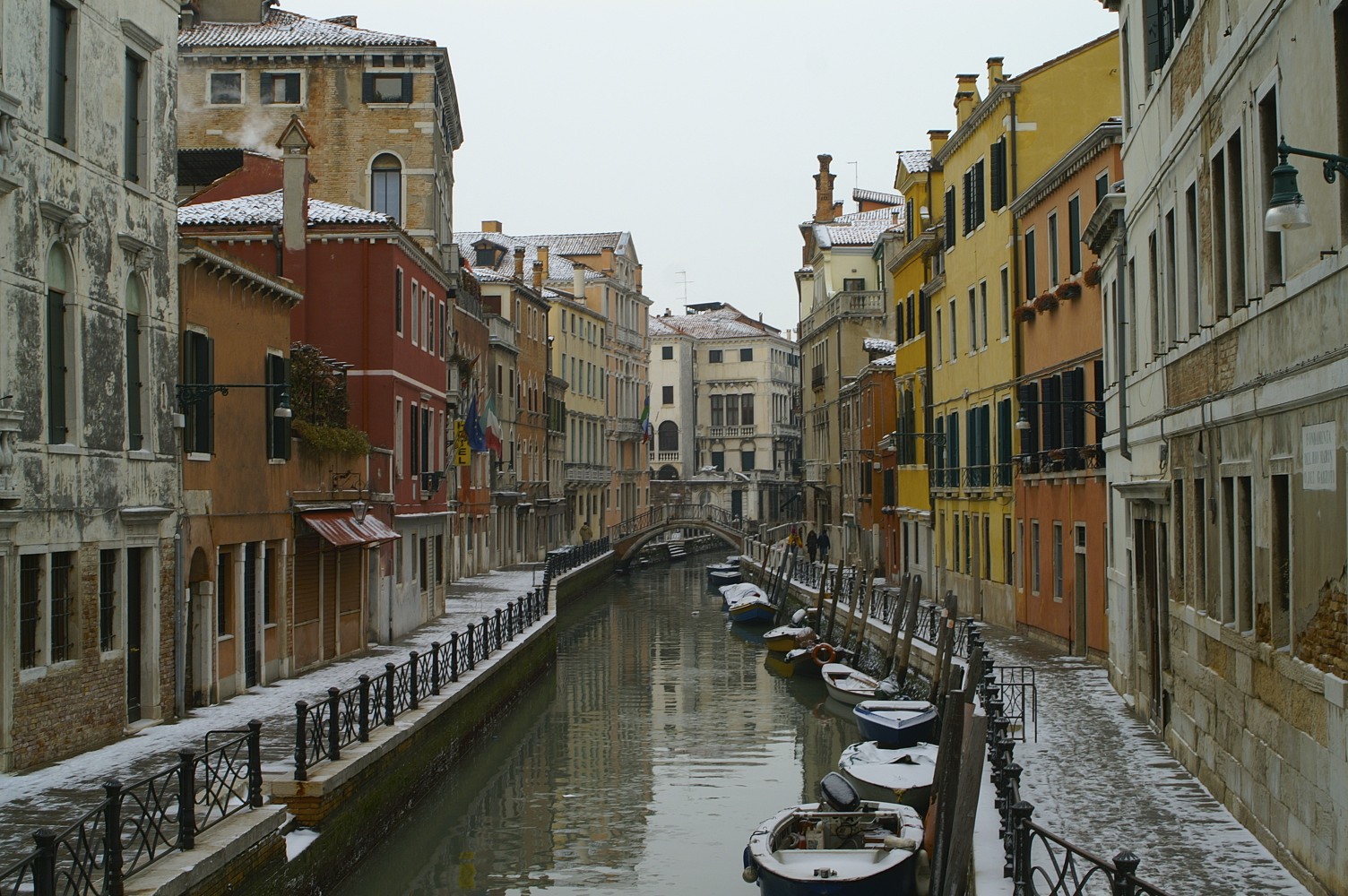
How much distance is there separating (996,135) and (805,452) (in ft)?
124

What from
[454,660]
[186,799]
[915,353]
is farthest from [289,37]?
[186,799]

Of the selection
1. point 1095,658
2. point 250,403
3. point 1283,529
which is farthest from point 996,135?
point 1283,529

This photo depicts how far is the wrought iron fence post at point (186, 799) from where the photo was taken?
10477 mm

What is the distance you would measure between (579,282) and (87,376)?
184ft

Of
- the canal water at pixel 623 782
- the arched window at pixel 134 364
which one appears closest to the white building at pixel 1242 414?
the canal water at pixel 623 782

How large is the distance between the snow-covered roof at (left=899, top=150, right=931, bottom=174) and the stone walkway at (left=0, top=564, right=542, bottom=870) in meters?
20.9

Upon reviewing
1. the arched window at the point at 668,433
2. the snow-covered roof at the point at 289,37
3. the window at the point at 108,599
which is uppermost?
the snow-covered roof at the point at 289,37

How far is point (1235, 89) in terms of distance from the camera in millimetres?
11289

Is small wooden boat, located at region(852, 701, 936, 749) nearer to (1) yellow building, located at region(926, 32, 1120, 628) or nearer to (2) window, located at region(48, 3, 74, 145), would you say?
(1) yellow building, located at region(926, 32, 1120, 628)

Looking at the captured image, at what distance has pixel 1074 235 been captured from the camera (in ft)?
77.0

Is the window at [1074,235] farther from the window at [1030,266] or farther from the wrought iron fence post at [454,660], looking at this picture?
the wrought iron fence post at [454,660]

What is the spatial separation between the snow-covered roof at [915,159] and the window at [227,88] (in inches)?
682

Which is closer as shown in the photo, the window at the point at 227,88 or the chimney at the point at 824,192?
the window at the point at 227,88

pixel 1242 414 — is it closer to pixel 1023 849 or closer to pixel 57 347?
pixel 1023 849
